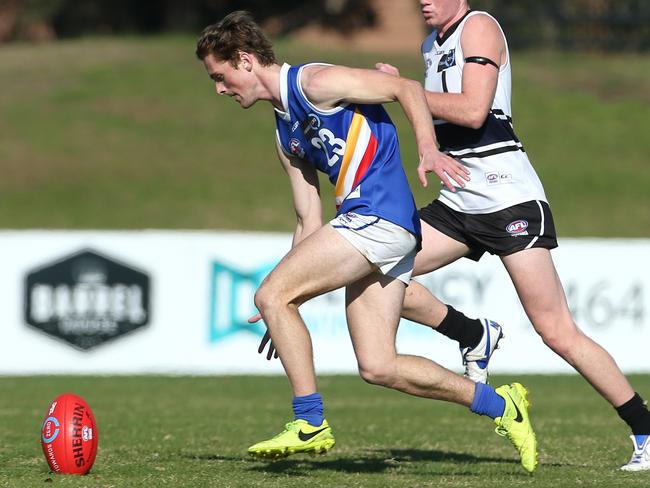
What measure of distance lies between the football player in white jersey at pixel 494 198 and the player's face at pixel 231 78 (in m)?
0.91

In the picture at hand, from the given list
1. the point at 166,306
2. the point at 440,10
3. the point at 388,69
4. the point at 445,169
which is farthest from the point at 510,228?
the point at 166,306

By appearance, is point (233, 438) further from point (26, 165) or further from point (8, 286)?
point (26, 165)

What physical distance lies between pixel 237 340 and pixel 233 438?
18.0 ft

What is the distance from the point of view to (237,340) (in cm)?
1418

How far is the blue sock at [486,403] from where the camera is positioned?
21.7 feet

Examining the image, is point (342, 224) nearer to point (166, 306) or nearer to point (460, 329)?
point (460, 329)

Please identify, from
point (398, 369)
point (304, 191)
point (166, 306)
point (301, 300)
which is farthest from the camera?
point (166, 306)

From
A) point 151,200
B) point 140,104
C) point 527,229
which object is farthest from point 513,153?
point 140,104

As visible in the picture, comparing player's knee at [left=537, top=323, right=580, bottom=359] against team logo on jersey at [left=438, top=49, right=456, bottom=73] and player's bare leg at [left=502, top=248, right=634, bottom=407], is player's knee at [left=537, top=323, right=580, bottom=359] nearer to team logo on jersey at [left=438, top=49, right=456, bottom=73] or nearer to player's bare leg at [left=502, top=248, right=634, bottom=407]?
player's bare leg at [left=502, top=248, right=634, bottom=407]

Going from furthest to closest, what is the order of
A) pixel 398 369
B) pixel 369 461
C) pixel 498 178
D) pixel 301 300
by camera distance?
pixel 369 461
pixel 498 178
pixel 398 369
pixel 301 300

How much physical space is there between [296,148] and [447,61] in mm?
966

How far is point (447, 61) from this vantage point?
683 cm

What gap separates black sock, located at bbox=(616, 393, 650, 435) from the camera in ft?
22.6

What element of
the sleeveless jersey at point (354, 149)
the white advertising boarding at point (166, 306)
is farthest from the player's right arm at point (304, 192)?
the white advertising boarding at point (166, 306)
